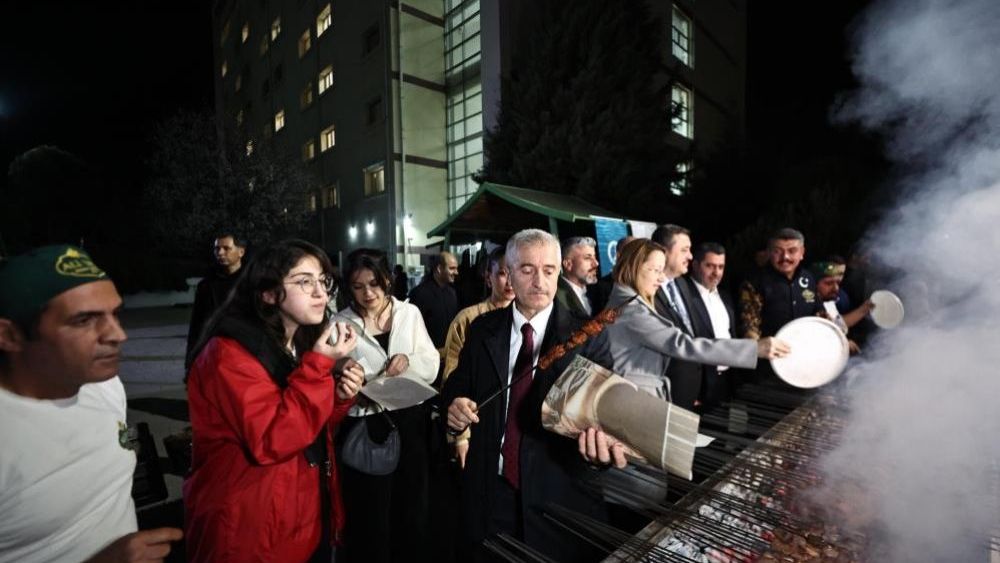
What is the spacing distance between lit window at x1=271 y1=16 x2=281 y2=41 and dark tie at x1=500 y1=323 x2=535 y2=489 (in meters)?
37.5

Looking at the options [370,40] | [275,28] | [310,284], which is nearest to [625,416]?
[310,284]

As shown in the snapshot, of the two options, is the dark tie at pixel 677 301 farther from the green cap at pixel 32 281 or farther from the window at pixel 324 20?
the window at pixel 324 20

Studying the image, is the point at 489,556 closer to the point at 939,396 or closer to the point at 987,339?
the point at 939,396

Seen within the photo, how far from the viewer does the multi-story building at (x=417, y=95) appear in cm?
2189

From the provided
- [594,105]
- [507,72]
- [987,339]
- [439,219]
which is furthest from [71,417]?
[439,219]

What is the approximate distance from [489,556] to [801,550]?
1.42 metres

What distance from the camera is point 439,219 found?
79.7 ft

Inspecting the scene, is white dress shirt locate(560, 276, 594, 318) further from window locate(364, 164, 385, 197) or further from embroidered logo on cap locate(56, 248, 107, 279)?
window locate(364, 164, 385, 197)

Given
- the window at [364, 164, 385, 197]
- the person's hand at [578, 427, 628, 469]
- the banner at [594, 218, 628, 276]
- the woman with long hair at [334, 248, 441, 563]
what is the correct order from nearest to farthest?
the person's hand at [578, 427, 628, 469] < the woman with long hair at [334, 248, 441, 563] < the banner at [594, 218, 628, 276] < the window at [364, 164, 385, 197]

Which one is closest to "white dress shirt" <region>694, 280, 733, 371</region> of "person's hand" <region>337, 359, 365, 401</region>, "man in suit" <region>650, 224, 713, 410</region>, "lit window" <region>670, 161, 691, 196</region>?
"man in suit" <region>650, 224, 713, 410</region>

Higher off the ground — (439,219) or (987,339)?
(439,219)

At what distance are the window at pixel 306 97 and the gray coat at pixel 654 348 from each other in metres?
31.4

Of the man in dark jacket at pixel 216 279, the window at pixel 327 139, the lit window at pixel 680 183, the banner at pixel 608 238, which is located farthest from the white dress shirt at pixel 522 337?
the window at pixel 327 139

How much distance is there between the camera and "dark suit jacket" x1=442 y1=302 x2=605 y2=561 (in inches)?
84.8
